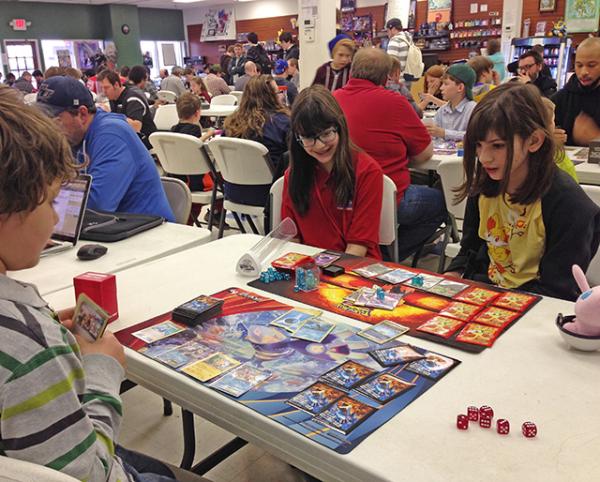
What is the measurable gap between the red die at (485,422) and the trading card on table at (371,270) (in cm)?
72

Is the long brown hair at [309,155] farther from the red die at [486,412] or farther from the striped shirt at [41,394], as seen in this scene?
the striped shirt at [41,394]

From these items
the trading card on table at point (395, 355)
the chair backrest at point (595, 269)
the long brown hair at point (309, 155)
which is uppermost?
the long brown hair at point (309, 155)

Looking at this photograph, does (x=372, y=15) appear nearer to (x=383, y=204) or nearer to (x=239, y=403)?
(x=383, y=204)

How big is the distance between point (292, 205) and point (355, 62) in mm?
1634

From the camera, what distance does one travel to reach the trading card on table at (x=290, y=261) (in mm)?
1756

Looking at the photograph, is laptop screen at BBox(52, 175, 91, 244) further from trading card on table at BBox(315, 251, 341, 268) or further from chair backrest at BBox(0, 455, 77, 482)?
chair backrest at BBox(0, 455, 77, 482)

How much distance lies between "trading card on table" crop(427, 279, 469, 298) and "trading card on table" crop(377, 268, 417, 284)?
95mm

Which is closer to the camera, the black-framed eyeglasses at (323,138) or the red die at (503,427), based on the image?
the red die at (503,427)

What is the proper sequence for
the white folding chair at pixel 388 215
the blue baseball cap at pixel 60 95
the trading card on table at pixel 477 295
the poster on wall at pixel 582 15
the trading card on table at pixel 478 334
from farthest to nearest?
1. the poster on wall at pixel 582 15
2. the blue baseball cap at pixel 60 95
3. the white folding chair at pixel 388 215
4. the trading card on table at pixel 477 295
5. the trading card on table at pixel 478 334

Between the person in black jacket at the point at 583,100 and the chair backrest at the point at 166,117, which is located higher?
the person in black jacket at the point at 583,100

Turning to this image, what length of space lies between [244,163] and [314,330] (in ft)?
8.00

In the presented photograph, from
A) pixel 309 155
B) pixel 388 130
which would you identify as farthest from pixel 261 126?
pixel 309 155

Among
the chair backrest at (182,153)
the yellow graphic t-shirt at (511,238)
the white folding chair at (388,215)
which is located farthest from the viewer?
the chair backrest at (182,153)

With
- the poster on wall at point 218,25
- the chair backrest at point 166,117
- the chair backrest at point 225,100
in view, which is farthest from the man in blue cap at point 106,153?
the poster on wall at point 218,25
